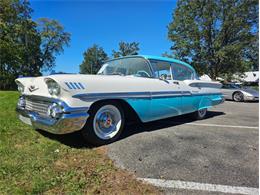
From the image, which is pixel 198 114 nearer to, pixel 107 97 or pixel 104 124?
pixel 104 124

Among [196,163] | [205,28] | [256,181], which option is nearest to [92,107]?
[196,163]

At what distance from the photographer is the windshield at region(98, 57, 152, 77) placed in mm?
4386

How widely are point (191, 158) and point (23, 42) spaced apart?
3109cm

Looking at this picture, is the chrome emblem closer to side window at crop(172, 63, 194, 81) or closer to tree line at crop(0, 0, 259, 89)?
side window at crop(172, 63, 194, 81)

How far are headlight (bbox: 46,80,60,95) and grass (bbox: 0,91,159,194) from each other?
0.88 metres

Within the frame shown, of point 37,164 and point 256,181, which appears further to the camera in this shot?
point 37,164

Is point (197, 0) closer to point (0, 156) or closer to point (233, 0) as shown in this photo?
point (233, 0)

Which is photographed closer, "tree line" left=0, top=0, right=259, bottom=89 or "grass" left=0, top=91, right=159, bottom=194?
"grass" left=0, top=91, right=159, bottom=194

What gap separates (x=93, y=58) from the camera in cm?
7238

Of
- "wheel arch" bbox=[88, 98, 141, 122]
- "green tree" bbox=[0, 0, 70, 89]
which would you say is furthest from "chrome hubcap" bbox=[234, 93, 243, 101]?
"green tree" bbox=[0, 0, 70, 89]

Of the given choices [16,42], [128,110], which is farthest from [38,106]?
[16,42]

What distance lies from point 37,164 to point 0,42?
2113 cm

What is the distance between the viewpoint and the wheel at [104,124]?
3.26 meters

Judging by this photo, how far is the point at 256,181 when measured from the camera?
7.77 ft
